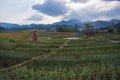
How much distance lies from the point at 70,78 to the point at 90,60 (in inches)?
374

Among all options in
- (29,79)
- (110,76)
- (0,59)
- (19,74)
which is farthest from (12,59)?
(110,76)

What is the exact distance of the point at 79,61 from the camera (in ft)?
81.9

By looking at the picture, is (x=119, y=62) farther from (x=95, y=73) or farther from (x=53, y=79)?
(x=53, y=79)

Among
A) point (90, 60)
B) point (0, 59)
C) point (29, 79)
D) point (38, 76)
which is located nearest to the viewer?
point (29, 79)

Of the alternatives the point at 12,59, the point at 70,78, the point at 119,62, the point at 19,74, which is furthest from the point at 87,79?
the point at 12,59

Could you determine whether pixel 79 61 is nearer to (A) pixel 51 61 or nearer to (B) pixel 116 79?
(A) pixel 51 61

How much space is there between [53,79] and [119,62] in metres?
10.1

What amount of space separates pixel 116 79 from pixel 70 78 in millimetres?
3425

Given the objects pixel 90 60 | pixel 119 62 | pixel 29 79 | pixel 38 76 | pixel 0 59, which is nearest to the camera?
pixel 29 79

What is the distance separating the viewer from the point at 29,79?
1564 cm

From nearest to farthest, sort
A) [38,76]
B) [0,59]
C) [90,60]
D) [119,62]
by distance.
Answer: [38,76], [119,62], [90,60], [0,59]

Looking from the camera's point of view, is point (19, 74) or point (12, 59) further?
point (12, 59)

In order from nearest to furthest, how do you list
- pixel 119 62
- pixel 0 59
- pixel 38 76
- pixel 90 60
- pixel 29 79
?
pixel 29 79, pixel 38 76, pixel 119 62, pixel 90 60, pixel 0 59

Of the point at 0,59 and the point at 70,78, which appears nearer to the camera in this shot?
the point at 70,78
